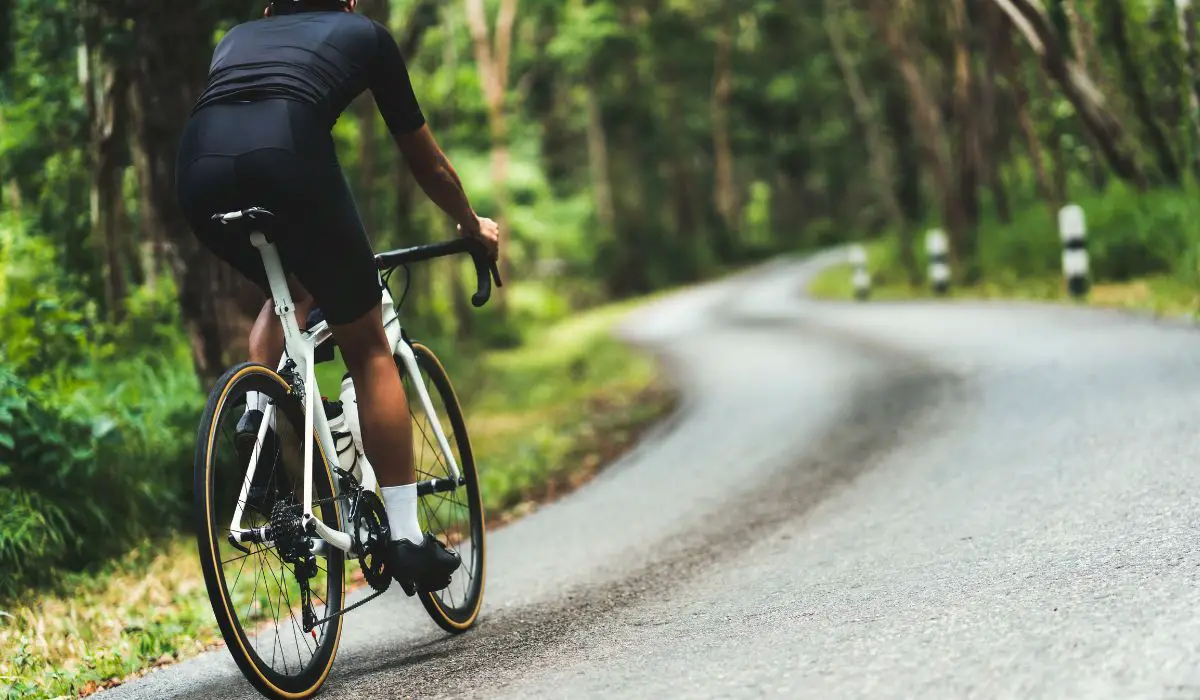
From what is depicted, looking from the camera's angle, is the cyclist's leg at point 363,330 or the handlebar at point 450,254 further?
the handlebar at point 450,254

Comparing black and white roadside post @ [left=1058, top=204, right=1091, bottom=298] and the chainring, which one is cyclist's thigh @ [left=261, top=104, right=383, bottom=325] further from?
black and white roadside post @ [left=1058, top=204, right=1091, bottom=298]

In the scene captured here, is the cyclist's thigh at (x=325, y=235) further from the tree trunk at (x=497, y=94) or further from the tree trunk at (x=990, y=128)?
the tree trunk at (x=497, y=94)

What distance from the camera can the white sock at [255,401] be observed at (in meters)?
3.63

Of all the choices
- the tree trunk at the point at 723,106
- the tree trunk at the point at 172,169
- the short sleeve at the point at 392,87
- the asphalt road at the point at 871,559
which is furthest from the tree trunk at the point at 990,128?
the tree trunk at the point at 723,106

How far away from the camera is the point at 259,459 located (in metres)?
3.60

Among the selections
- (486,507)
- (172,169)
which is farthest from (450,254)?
(486,507)

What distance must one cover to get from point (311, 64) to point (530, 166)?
31255mm

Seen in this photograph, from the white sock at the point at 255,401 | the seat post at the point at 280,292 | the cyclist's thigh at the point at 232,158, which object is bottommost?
the white sock at the point at 255,401

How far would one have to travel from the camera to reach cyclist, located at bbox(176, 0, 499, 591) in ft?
11.6

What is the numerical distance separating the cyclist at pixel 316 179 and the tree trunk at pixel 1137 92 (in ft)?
44.9

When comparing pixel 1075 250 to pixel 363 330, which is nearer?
pixel 363 330

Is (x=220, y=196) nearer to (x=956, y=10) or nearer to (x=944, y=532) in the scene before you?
(x=944, y=532)

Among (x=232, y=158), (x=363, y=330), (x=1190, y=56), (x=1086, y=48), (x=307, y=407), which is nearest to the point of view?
(x=232, y=158)

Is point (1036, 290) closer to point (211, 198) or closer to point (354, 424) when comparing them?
point (354, 424)
